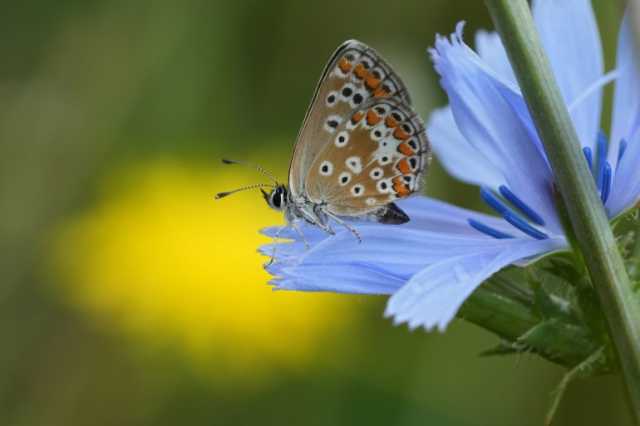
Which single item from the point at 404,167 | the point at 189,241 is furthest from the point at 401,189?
the point at 189,241

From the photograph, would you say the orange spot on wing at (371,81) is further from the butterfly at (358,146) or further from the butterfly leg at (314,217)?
the butterfly leg at (314,217)

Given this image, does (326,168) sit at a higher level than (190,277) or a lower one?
higher

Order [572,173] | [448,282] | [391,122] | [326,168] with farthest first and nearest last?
[326,168] < [391,122] < [448,282] < [572,173]

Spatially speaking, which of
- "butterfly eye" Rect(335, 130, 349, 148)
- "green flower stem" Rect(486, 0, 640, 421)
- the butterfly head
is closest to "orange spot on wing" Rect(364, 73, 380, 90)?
"butterfly eye" Rect(335, 130, 349, 148)

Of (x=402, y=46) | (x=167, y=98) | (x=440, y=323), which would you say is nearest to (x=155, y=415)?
(x=167, y=98)

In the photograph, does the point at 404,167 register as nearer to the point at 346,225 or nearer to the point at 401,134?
the point at 401,134

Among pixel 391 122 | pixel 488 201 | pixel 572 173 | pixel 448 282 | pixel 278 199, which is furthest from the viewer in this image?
pixel 278 199
